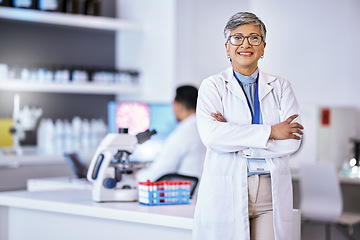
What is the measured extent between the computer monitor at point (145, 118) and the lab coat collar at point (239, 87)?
A: 115 inches

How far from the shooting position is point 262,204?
231 cm

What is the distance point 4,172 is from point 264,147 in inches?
118

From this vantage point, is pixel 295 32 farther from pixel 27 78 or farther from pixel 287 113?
pixel 287 113

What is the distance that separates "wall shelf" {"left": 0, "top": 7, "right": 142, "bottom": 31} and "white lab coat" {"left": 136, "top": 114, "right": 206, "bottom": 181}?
210 centimetres

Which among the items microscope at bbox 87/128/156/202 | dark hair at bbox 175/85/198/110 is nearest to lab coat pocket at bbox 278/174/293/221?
microscope at bbox 87/128/156/202

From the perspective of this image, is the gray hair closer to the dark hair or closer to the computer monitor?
the dark hair

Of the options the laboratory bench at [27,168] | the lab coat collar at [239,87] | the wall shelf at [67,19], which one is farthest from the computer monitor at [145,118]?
the lab coat collar at [239,87]

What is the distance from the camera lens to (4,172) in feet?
15.6

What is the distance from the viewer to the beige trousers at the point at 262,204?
2299 mm

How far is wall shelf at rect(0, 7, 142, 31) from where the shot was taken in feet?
17.3

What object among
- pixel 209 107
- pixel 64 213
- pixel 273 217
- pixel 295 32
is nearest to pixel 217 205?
pixel 273 217

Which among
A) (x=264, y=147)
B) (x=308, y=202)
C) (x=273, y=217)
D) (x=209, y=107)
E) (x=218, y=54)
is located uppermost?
(x=218, y=54)

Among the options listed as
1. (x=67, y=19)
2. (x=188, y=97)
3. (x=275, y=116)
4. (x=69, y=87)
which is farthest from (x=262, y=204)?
→ (x=67, y=19)

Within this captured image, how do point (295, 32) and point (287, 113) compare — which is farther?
point (295, 32)
